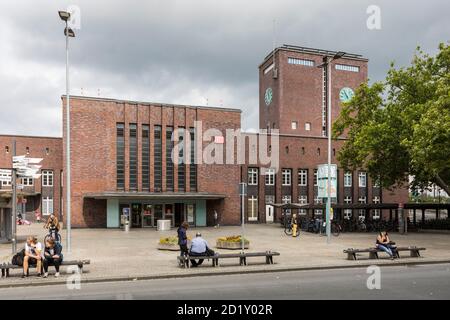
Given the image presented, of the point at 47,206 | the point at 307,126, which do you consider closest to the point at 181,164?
the point at 47,206

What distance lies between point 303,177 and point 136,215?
66.2 feet

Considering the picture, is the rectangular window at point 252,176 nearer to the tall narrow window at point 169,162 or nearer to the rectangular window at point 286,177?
the rectangular window at point 286,177

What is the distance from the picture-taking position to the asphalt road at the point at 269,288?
10.2 metres

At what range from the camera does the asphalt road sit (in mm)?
10242

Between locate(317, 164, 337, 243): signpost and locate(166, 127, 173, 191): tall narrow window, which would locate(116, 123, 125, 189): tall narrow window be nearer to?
locate(166, 127, 173, 191): tall narrow window

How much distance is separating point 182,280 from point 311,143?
39.1m

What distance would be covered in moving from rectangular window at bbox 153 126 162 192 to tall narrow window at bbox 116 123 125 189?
289 cm

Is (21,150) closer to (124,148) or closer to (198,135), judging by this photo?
(124,148)

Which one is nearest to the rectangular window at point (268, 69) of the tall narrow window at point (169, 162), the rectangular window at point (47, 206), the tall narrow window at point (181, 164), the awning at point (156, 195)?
the tall narrow window at point (181, 164)

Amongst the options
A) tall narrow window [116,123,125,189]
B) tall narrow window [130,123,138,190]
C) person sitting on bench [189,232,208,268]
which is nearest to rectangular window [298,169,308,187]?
tall narrow window [130,123,138,190]

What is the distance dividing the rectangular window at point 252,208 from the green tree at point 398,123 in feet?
45.6

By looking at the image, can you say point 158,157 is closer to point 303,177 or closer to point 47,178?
point 303,177
